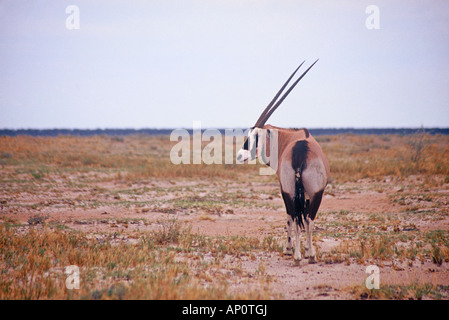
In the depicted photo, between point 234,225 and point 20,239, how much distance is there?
234 inches

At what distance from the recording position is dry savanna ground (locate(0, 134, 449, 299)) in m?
5.59

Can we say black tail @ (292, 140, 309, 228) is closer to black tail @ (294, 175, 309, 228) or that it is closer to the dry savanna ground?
black tail @ (294, 175, 309, 228)

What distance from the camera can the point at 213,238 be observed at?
9312mm

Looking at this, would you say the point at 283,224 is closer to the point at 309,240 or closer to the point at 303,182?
the point at 309,240

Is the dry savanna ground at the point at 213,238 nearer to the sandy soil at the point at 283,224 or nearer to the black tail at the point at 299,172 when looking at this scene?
the sandy soil at the point at 283,224

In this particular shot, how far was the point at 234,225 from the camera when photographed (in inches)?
462

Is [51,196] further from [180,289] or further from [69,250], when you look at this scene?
[180,289]

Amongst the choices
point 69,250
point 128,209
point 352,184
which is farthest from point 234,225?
point 352,184

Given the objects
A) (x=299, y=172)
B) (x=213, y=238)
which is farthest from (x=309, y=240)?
(x=213, y=238)

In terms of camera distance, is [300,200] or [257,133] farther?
[257,133]

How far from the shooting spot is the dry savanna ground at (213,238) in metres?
5.59

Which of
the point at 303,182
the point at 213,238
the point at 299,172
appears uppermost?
the point at 299,172

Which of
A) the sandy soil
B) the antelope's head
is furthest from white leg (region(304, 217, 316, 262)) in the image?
the antelope's head

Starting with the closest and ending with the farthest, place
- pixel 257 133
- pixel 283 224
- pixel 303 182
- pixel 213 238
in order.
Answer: pixel 303 182 < pixel 257 133 < pixel 213 238 < pixel 283 224
